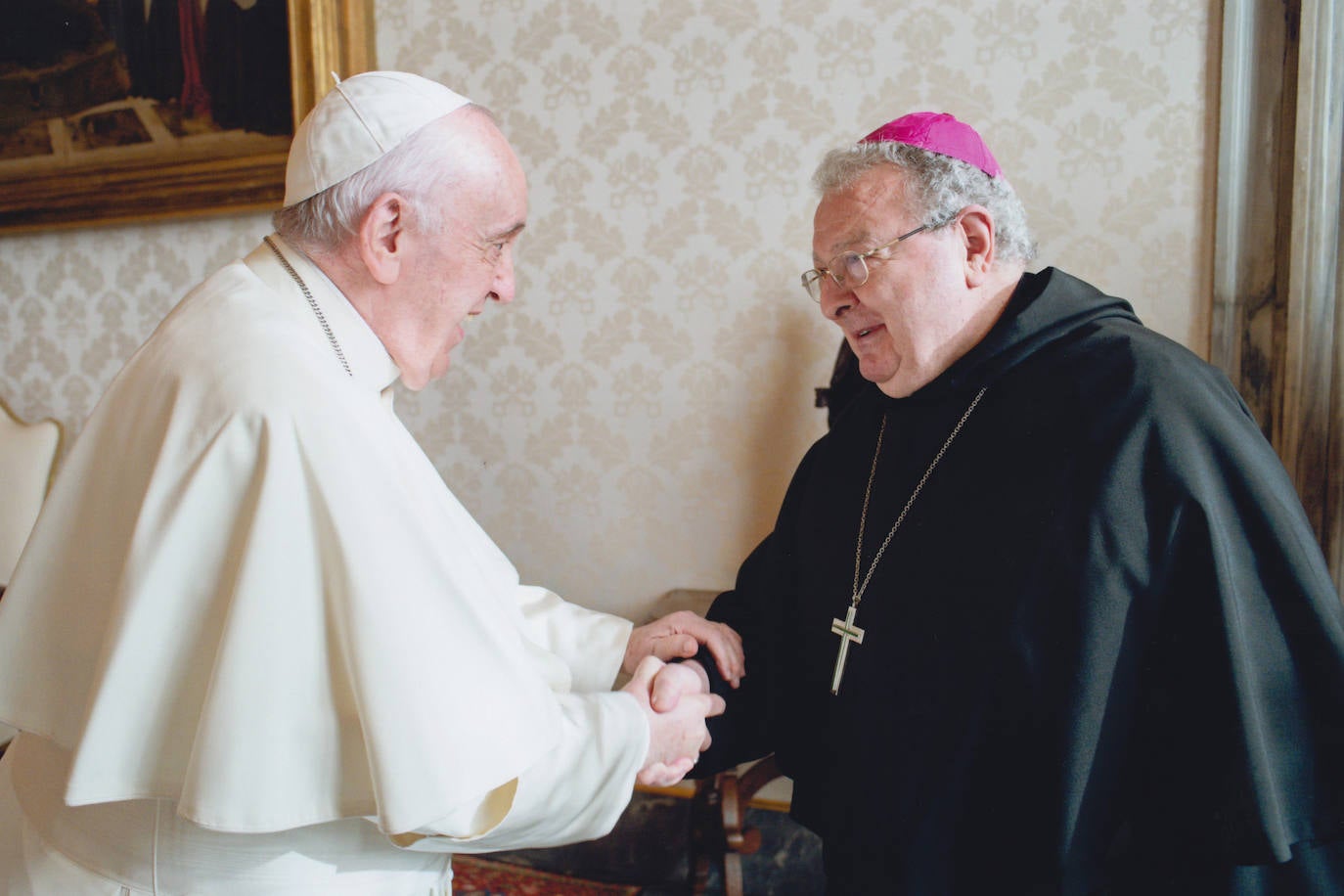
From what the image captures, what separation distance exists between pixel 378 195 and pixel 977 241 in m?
1.05

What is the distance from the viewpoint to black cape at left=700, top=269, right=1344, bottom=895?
4.42ft

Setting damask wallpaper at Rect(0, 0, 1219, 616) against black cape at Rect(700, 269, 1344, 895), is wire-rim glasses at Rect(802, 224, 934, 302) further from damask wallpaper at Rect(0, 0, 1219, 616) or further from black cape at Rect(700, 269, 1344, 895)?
damask wallpaper at Rect(0, 0, 1219, 616)

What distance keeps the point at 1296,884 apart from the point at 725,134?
229 centimetres

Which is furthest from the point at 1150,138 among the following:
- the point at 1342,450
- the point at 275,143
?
the point at 275,143

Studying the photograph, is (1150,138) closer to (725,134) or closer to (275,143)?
(725,134)

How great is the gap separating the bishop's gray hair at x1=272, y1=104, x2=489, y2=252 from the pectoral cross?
1.01m

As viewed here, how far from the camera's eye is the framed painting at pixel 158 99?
3230 mm

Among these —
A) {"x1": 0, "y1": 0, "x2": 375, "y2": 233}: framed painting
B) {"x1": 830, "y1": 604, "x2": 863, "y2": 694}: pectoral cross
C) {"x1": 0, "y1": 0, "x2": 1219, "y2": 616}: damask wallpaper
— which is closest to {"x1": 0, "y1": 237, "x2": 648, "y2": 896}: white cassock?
{"x1": 830, "y1": 604, "x2": 863, "y2": 694}: pectoral cross

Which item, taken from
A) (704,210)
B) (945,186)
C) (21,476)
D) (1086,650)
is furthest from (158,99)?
(1086,650)

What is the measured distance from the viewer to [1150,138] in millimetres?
2475

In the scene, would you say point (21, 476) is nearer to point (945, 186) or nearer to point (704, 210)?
point (704, 210)

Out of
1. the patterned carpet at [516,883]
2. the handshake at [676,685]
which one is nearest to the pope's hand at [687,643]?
the handshake at [676,685]

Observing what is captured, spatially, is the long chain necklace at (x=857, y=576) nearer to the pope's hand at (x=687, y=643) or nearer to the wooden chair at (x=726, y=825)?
the pope's hand at (x=687, y=643)

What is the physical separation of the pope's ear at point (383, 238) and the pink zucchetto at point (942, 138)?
2.81 feet
